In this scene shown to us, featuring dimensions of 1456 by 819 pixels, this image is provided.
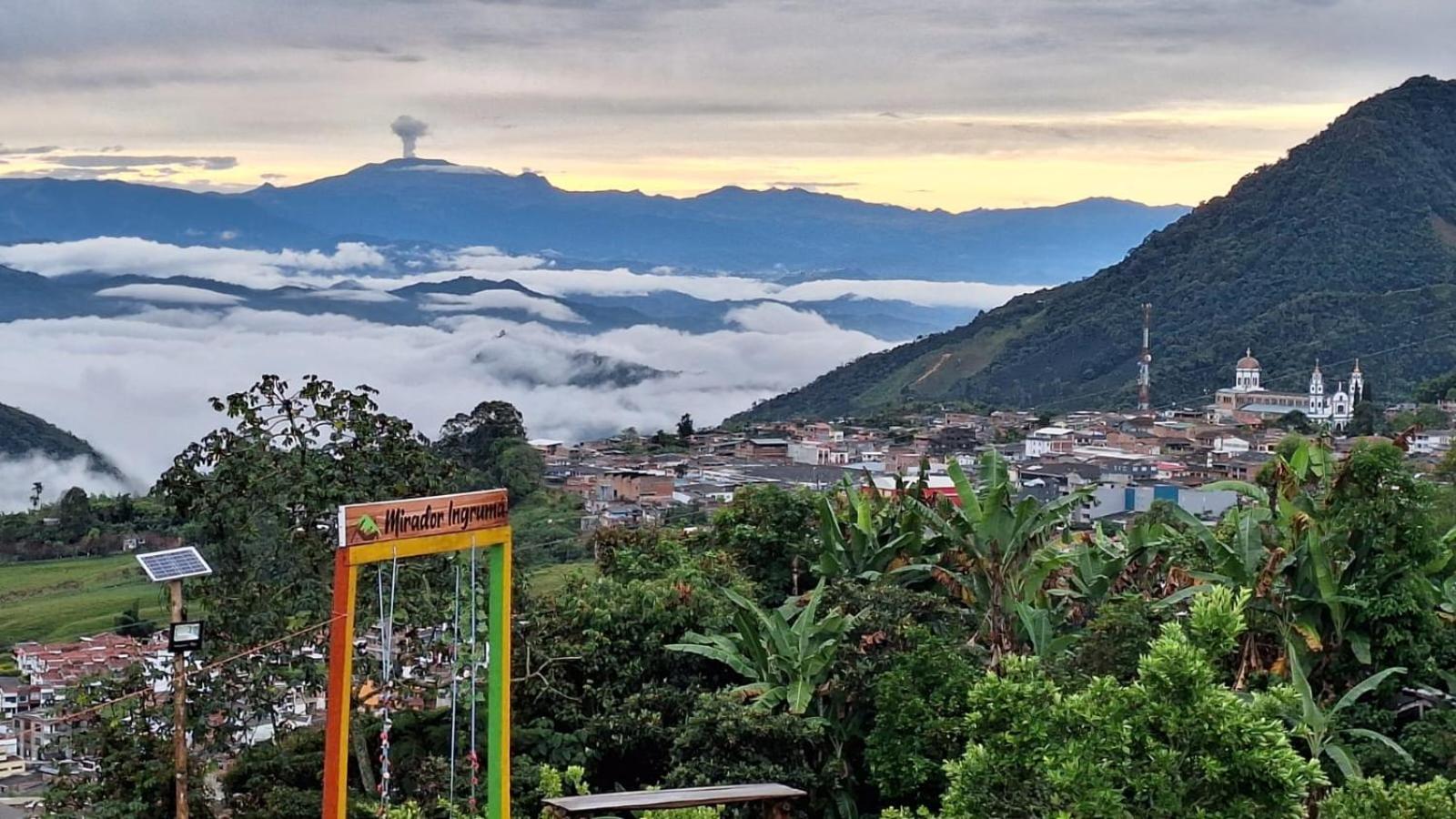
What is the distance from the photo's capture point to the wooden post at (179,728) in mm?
8148

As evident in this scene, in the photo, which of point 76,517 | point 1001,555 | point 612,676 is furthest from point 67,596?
point 1001,555

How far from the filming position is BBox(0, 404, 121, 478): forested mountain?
49.0m

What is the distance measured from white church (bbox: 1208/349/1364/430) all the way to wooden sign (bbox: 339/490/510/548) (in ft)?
183

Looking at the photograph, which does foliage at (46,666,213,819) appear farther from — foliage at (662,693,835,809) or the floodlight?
foliage at (662,693,835,809)

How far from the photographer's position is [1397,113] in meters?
101

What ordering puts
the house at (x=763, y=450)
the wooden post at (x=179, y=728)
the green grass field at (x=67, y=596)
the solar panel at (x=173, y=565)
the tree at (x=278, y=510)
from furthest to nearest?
the house at (x=763, y=450) → the green grass field at (x=67, y=596) → the tree at (x=278, y=510) → the wooden post at (x=179, y=728) → the solar panel at (x=173, y=565)

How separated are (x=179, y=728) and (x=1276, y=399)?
63.8 metres

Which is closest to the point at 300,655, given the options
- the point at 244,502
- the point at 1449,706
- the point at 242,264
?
the point at 244,502

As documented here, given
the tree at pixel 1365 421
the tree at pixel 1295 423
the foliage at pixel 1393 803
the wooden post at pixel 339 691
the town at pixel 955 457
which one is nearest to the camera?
the foliage at pixel 1393 803

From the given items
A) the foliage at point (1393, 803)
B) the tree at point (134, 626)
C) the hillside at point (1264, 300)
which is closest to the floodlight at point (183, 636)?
the foliage at point (1393, 803)

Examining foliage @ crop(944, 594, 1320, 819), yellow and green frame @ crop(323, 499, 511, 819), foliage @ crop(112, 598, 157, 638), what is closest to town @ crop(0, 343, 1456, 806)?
foliage @ crop(112, 598, 157, 638)

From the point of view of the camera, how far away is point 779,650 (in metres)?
9.81

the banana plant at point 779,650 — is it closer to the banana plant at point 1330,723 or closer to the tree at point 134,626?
the banana plant at point 1330,723

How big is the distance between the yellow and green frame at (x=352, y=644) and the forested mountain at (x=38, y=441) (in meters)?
45.3
